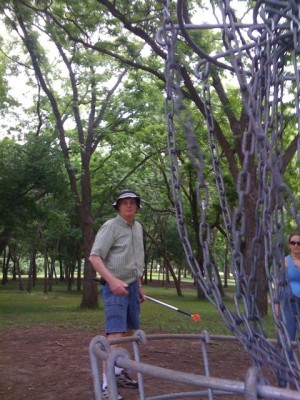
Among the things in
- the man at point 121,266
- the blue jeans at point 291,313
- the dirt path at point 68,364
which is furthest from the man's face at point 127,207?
the blue jeans at point 291,313

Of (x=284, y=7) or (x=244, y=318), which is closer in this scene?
(x=244, y=318)

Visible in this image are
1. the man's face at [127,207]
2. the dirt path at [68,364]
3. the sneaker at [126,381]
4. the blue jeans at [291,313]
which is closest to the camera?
the blue jeans at [291,313]

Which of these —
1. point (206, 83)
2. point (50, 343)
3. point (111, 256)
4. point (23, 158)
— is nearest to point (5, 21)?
point (23, 158)

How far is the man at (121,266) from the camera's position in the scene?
4906mm

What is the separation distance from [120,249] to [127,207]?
346mm

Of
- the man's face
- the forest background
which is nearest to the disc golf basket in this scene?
the man's face

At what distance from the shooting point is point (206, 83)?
2.44 meters

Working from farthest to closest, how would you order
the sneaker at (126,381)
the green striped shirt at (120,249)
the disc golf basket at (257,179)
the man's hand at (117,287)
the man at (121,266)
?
1. the green striped shirt at (120,249)
2. the man at (121,266)
3. the man's hand at (117,287)
4. the sneaker at (126,381)
5. the disc golf basket at (257,179)

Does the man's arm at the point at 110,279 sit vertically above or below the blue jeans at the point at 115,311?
above

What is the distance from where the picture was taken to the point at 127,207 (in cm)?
520

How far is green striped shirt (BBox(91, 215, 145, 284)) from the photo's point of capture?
199 inches

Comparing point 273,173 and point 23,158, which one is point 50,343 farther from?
point 23,158

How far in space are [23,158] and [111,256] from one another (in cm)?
1323

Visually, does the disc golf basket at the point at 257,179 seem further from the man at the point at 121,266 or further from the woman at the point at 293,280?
the man at the point at 121,266
